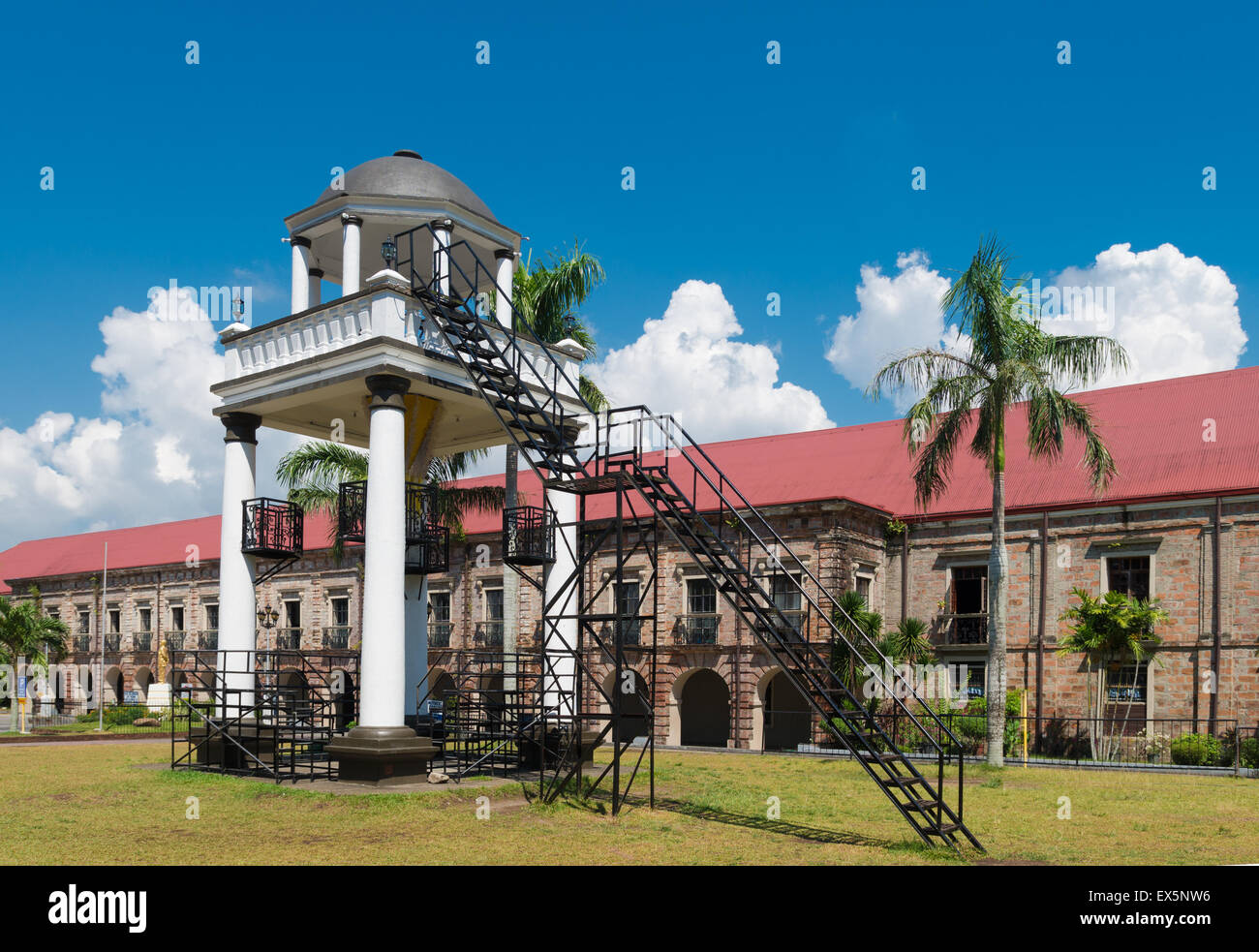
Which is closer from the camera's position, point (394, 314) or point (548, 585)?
point (394, 314)

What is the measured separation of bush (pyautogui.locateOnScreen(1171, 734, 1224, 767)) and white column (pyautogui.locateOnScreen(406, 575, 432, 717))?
18.6 m

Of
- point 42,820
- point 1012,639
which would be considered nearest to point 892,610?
point 1012,639

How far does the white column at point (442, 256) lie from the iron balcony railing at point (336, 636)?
2855 centimetres

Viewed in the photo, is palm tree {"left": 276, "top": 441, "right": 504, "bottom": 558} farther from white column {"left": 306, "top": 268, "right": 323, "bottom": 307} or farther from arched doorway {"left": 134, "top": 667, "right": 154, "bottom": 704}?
arched doorway {"left": 134, "top": 667, "right": 154, "bottom": 704}

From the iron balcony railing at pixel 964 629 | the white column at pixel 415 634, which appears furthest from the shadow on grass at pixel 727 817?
the iron balcony railing at pixel 964 629

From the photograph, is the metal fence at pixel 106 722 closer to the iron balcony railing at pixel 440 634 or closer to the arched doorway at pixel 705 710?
the iron balcony railing at pixel 440 634

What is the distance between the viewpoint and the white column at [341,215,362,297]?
1792 centimetres

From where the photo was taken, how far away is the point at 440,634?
1662 inches

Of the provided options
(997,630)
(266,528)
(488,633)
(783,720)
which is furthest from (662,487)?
(488,633)

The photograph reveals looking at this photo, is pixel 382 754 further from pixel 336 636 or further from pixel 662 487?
pixel 336 636

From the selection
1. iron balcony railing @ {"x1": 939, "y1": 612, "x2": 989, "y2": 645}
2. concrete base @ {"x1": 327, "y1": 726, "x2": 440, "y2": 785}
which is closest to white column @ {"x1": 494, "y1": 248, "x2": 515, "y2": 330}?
concrete base @ {"x1": 327, "y1": 726, "x2": 440, "y2": 785}

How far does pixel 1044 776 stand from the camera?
73.9ft

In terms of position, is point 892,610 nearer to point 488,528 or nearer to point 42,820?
point 488,528
